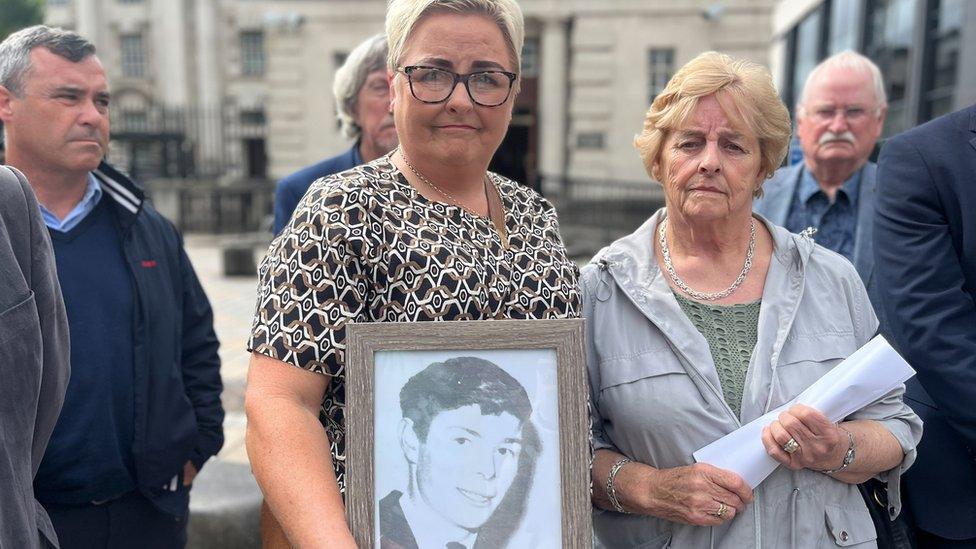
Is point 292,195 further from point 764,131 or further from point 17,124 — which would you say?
point 764,131

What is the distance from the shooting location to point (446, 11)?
181cm

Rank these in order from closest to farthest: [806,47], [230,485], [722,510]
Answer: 1. [722,510]
2. [230,485]
3. [806,47]

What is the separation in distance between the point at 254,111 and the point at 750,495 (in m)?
34.5

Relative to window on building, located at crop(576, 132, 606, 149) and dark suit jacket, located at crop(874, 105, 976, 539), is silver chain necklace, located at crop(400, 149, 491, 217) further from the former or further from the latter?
window on building, located at crop(576, 132, 606, 149)

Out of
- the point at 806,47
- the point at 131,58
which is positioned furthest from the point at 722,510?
the point at 131,58

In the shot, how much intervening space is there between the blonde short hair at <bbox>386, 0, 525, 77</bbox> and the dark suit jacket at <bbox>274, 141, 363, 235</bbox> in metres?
1.65

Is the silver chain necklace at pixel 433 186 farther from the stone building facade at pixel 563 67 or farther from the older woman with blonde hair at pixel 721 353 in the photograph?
the stone building facade at pixel 563 67

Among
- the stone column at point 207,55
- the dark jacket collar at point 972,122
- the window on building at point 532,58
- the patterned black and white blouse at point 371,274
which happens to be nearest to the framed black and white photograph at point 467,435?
the patterned black and white blouse at point 371,274

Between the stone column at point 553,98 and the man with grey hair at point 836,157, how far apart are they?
19.5 metres

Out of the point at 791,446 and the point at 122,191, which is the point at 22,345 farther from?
the point at 791,446

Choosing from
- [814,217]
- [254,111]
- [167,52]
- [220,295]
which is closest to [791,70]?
[220,295]

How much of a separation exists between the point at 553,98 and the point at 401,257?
2276 cm

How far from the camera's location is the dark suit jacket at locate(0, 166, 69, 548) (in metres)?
1.79

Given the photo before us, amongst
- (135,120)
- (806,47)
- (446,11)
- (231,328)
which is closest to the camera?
(446,11)
